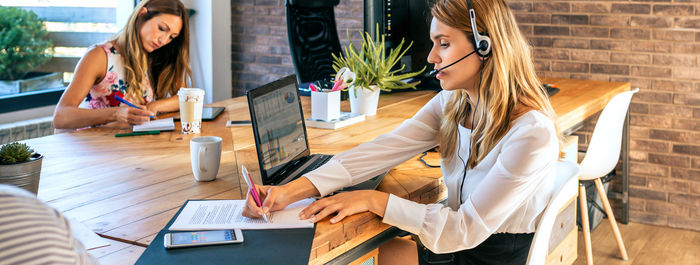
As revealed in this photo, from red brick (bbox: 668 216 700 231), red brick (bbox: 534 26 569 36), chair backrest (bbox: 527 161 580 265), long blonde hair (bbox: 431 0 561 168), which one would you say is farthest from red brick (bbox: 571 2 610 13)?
chair backrest (bbox: 527 161 580 265)

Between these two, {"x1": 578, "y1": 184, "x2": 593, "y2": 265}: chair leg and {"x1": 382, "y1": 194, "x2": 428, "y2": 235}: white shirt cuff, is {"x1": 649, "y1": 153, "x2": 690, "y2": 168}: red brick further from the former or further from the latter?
{"x1": 382, "y1": 194, "x2": 428, "y2": 235}: white shirt cuff

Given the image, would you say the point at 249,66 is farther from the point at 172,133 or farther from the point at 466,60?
the point at 466,60

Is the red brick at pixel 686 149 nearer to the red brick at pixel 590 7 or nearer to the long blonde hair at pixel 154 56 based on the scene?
the red brick at pixel 590 7

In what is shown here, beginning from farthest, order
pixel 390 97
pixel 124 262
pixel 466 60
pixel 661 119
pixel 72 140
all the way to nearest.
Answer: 1. pixel 661 119
2. pixel 390 97
3. pixel 72 140
4. pixel 466 60
5. pixel 124 262

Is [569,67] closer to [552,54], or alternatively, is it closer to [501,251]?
[552,54]

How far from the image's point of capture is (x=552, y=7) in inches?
150

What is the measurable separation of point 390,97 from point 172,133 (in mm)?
1139

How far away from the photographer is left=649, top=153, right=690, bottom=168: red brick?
11.9ft

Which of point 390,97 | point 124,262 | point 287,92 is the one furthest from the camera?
point 390,97

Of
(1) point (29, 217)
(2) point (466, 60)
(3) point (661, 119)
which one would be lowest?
(3) point (661, 119)

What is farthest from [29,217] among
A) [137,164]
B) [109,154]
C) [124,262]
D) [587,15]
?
[587,15]

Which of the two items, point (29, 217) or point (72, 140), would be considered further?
point (72, 140)

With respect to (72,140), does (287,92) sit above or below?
above

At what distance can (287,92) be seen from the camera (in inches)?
71.5
